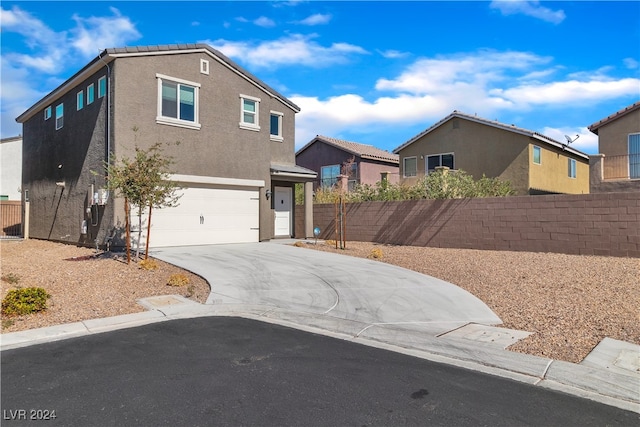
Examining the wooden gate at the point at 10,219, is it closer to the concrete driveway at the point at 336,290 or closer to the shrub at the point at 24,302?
the concrete driveway at the point at 336,290

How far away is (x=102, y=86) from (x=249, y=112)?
218 inches

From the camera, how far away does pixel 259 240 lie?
18844mm

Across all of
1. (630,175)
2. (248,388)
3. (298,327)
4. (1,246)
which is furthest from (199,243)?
(630,175)

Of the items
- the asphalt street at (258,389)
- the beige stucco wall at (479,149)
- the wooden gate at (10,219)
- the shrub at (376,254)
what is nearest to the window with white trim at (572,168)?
the beige stucco wall at (479,149)

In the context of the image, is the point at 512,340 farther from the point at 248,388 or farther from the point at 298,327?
the point at 248,388

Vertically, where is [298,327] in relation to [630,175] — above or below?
below

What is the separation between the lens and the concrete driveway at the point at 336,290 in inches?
327

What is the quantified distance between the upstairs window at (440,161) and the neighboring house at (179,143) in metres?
10.0

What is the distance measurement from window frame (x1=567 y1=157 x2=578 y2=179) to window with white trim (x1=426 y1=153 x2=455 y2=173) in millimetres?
7860

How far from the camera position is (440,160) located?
90.2 ft

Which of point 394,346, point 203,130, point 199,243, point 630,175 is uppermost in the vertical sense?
point 203,130

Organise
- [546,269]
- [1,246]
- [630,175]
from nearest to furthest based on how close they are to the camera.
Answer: [546,269]
[1,246]
[630,175]

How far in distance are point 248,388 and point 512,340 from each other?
4185mm

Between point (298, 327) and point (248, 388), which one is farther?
point (298, 327)
